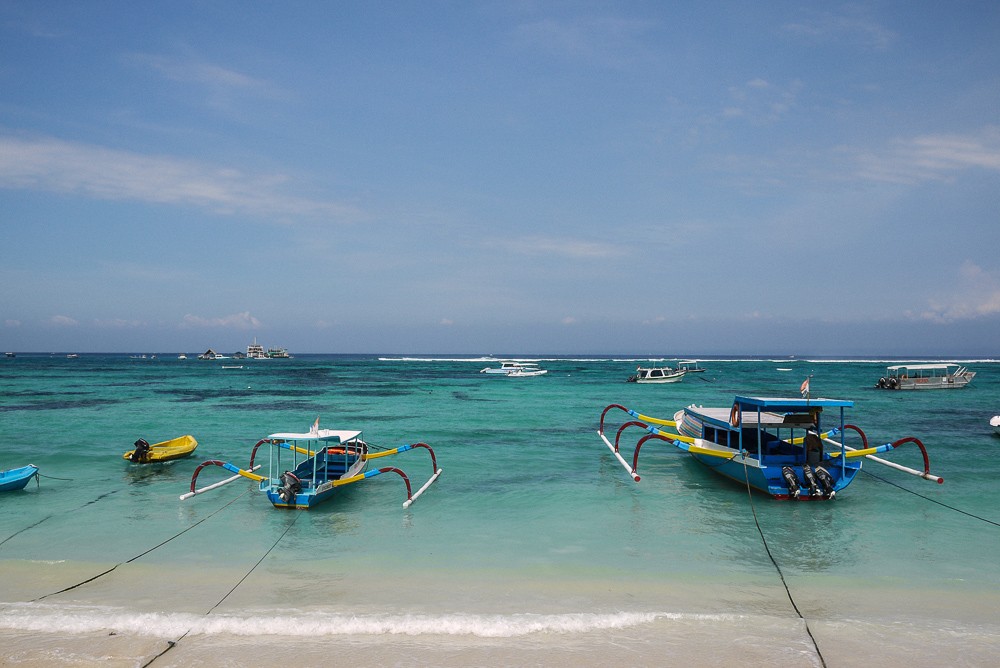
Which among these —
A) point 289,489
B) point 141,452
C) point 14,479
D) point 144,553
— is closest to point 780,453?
point 289,489

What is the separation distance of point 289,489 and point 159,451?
852 cm

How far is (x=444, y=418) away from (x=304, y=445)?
12.5 meters

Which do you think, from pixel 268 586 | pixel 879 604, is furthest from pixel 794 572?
pixel 268 586

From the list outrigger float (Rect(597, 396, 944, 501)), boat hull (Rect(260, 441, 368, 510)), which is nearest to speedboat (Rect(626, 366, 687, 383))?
outrigger float (Rect(597, 396, 944, 501))

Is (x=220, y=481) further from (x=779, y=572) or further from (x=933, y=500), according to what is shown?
(x=933, y=500)

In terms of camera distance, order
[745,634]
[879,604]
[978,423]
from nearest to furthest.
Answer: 1. [745,634]
2. [879,604]
3. [978,423]

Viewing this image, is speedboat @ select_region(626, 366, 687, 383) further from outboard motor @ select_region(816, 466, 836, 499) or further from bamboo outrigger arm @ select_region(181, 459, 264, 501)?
bamboo outrigger arm @ select_region(181, 459, 264, 501)

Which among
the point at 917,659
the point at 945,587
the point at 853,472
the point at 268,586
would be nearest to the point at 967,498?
the point at 853,472

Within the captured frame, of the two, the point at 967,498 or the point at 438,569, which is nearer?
the point at 438,569

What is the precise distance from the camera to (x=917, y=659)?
23.8 feet

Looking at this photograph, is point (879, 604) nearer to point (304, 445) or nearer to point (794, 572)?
point (794, 572)

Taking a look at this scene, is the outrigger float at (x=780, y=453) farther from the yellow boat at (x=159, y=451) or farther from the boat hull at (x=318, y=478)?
the yellow boat at (x=159, y=451)

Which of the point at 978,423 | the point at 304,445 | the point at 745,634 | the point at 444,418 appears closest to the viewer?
the point at 745,634

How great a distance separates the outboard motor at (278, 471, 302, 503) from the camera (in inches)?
535
